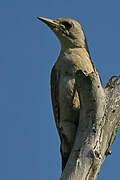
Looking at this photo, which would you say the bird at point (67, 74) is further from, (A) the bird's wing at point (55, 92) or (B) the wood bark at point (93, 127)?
(B) the wood bark at point (93, 127)

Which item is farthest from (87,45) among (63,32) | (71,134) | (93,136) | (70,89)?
(93,136)

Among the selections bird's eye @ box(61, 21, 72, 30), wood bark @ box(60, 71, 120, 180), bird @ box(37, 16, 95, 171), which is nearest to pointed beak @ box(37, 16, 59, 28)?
bird @ box(37, 16, 95, 171)

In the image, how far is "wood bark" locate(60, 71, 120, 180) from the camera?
5715 mm

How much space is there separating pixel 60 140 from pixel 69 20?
2231 millimetres

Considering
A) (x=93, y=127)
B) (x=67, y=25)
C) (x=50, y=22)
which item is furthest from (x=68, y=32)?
(x=93, y=127)

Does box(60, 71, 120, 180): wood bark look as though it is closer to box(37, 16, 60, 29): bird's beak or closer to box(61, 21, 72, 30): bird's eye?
box(61, 21, 72, 30): bird's eye

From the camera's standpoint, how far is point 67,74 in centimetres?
712

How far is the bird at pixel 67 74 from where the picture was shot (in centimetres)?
690

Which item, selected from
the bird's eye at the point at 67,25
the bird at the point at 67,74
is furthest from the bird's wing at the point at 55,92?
the bird's eye at the point at 67,25

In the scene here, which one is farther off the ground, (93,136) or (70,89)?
(70,89)

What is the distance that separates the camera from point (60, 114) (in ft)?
23.5

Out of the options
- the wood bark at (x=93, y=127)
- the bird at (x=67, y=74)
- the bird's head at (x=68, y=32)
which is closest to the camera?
the wood bark at (x=93, y=127)

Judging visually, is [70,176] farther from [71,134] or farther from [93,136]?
[71,134]

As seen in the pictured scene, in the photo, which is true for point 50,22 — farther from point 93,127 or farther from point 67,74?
point 93,127
